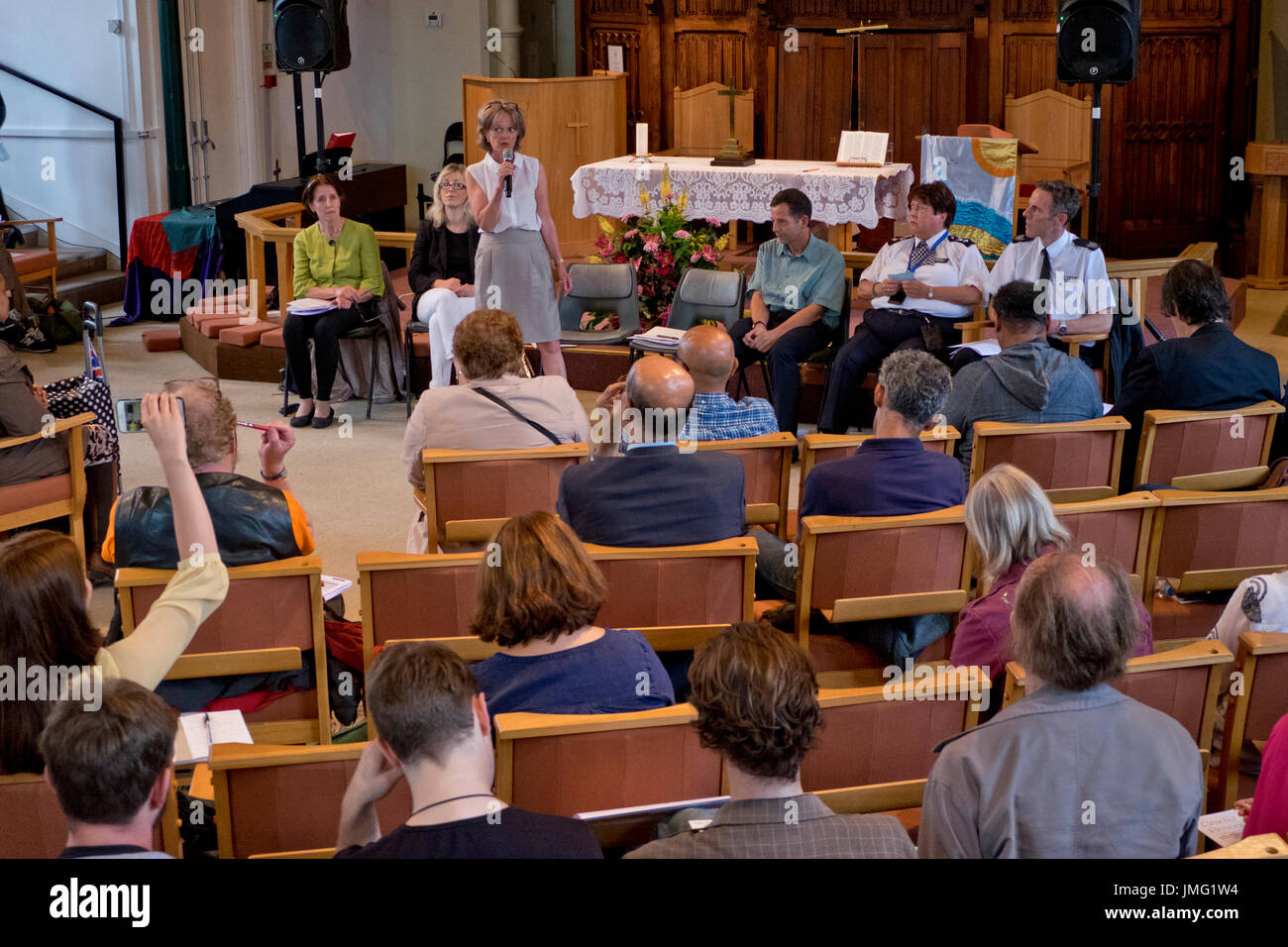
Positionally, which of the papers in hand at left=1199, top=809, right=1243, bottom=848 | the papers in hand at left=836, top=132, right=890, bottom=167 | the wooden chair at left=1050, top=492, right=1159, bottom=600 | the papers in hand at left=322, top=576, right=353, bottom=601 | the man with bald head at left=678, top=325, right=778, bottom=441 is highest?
the papers in hand at left=836, top=132, right=890, bottom=167

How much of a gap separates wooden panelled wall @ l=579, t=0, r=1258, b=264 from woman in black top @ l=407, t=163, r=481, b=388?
16.4 ft

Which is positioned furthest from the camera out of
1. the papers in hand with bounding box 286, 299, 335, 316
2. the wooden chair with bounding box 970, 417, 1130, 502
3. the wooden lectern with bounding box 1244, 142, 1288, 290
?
the wooden lectern with bounding box 1244, 142, 1288, 290

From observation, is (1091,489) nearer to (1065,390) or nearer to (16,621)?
Answer: (1065,390)

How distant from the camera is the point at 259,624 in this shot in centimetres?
323

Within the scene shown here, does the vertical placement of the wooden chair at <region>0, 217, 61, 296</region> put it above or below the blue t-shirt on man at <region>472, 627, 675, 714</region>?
above

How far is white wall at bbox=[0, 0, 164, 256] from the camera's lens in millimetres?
10305

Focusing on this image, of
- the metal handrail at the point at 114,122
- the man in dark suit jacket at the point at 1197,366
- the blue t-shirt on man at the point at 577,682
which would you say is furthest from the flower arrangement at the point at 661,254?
the blue t-shirt on man at the point at 577,682

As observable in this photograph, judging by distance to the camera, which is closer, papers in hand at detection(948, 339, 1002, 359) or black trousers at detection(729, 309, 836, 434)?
papers in hand at detection(948, 339, 1002, 359)

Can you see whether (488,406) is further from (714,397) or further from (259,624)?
(259,624)

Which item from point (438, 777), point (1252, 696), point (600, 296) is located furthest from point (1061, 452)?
point (600, 296)

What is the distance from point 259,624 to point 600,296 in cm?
423

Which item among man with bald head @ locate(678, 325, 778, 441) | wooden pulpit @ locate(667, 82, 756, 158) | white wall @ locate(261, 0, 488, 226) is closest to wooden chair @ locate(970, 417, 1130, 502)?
man with bald head @ locate(678, 325, 778, 441)

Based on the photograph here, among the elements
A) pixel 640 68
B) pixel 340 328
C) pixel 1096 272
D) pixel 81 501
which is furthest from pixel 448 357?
pixel 640 68

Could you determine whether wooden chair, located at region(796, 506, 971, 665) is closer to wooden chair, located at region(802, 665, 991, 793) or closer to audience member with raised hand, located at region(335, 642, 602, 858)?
wooden chair, located at region(802, 665, 991, 793)
